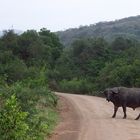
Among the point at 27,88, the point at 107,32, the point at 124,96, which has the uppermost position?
the point at 27,88

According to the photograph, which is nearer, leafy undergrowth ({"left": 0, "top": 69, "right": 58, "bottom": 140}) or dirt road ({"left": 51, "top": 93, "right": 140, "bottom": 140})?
leafy undergrowth ({"left": 0, "top": 69, "right": 58, "bottom": 140})

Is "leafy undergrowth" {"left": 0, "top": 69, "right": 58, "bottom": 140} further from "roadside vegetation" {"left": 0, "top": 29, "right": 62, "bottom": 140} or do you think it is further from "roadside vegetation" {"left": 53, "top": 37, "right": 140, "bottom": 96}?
"roadside vegetation" {"left": 53, "top": 37, "right": 140, "bottom": 96}

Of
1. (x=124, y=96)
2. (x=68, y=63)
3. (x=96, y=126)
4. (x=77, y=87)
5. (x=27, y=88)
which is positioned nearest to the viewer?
(x=96, y=126)

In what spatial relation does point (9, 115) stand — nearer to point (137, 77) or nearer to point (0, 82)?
point (0, 82)

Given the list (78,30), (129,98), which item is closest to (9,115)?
(129,98)

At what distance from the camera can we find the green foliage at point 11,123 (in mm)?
12414

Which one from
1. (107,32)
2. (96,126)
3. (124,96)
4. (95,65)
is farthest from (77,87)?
(107,32)

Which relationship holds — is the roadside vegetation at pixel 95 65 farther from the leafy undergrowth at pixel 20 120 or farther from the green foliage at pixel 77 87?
the leafy undergrowth at pixel 20 120

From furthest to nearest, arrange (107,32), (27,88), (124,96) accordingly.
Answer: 1. (107,32)
2. (27,88)
3. (124,96)

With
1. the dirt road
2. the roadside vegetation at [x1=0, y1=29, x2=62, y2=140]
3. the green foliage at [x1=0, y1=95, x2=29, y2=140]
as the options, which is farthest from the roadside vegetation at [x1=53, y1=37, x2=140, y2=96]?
the green foliage at [x1=0, y1=95, x2=29, y2=140]

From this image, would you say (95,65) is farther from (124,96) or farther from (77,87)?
(124,96)

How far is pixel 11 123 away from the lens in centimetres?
1248

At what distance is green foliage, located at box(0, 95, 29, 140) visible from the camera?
1241 cm

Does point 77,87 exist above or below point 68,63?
below
